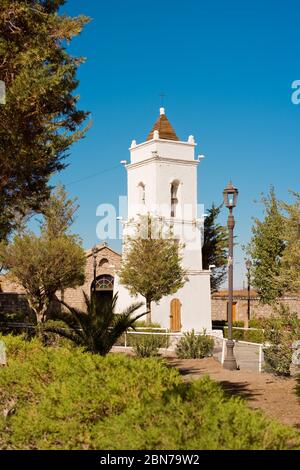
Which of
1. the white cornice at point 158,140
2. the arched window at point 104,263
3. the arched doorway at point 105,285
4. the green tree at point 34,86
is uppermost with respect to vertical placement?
the white cornice at point 158,140

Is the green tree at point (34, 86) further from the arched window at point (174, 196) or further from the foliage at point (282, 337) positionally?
the arched window at point (174, 196)

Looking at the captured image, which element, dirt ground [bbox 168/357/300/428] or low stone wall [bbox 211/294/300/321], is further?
low stone wall [bbox 211/294/300/321]

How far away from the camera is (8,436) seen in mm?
6797

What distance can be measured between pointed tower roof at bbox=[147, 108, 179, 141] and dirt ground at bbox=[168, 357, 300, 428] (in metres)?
16.8

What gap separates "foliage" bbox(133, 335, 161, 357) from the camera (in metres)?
20.5

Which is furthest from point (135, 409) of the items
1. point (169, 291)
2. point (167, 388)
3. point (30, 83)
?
point (169, 291)

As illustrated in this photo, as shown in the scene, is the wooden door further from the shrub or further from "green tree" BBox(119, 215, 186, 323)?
the shrub

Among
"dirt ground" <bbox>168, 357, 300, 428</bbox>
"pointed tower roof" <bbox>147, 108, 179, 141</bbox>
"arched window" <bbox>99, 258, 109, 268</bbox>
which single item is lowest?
"dirt ground" <bbox>168, 357, 300, 428</bbox>

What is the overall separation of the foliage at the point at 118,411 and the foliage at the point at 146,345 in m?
12.5

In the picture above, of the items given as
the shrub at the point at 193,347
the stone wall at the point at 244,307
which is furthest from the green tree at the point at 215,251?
the shrub at the point at 193,347

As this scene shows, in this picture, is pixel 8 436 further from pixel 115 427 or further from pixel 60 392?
pixel 115 427

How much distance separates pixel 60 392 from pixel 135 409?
4.21 ft

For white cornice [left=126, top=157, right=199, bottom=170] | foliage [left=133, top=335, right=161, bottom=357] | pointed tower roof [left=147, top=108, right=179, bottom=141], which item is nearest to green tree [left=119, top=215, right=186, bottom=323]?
white cornice [left=126, top=157, right=199, bottom=170]

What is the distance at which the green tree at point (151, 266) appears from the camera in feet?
94.1
